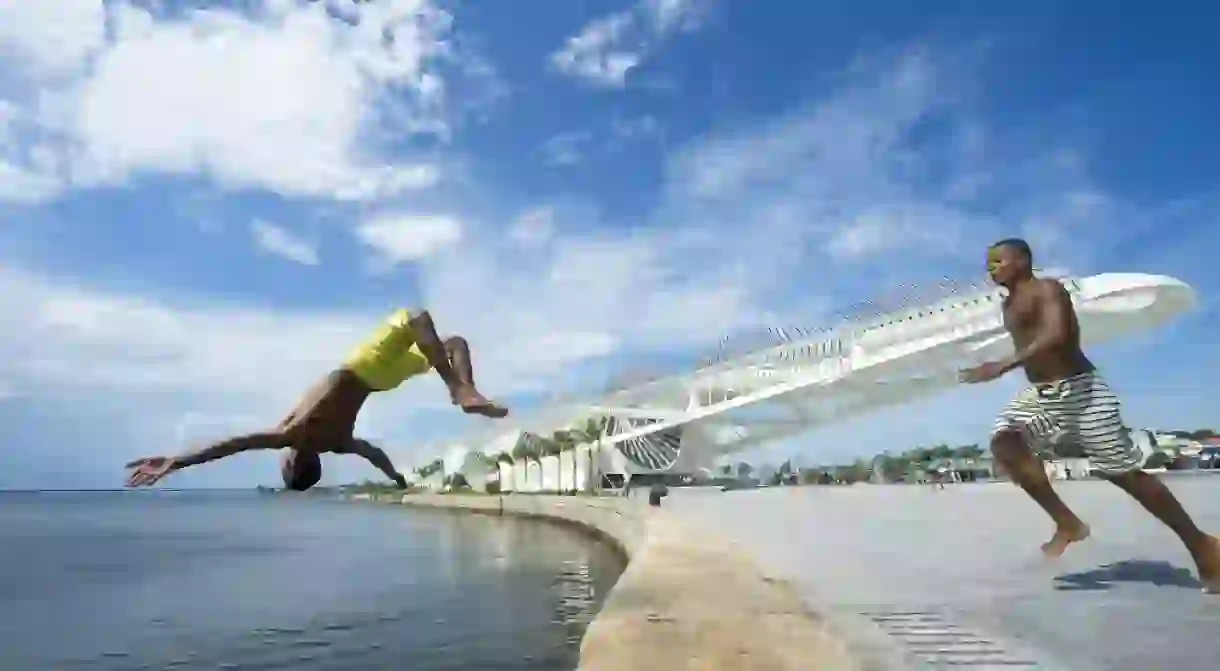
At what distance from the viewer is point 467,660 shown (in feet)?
42.3

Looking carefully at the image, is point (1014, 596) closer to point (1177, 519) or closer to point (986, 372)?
point (1177, 519)

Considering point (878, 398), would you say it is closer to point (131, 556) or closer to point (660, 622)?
point (131, 556)

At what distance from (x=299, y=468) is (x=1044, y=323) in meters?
4.92

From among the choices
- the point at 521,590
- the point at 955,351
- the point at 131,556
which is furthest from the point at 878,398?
the point at 521,590

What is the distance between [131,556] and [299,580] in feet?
54.4

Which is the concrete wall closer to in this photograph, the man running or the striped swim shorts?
the striped swim shorts

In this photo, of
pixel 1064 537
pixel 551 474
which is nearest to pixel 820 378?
pixel 551 474

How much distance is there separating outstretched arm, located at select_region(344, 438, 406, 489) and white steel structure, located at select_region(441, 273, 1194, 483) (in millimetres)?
49601

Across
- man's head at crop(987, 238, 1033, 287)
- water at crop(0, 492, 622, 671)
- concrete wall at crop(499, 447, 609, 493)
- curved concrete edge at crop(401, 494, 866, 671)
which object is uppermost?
concrete wall at crop(499, 447, 609, 493)

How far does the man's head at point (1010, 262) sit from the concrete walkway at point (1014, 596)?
221 centimetres

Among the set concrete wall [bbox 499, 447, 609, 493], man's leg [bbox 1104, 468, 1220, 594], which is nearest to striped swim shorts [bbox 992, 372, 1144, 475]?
man's leg [bbox 1104, 468, 1220, 594]

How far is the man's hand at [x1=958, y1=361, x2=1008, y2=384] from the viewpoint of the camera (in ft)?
21.4

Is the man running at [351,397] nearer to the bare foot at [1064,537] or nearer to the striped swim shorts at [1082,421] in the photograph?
the striped swim shorts at [1082,421]

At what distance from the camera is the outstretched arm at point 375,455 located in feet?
15.0
